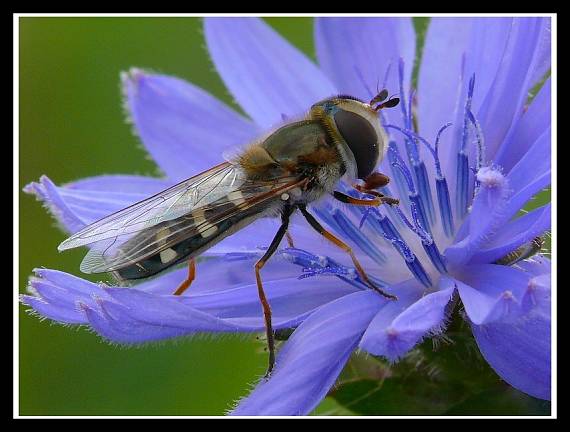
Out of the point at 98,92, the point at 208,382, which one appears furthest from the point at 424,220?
the point at 98,92

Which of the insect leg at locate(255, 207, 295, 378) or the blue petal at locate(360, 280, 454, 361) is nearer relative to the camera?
the blue petal at locate(360, 280, 454, 361)

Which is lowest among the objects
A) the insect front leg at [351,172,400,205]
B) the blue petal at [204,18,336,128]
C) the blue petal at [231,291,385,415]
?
the blue petal at [231,291,385,415]

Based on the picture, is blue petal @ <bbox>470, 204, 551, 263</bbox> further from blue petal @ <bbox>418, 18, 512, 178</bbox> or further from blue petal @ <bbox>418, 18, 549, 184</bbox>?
blue petal @ <bbox>418, 18, 512, 178</bbox>

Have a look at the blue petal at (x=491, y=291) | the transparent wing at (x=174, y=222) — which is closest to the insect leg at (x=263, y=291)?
the transparent wing at (x=174, y=222)

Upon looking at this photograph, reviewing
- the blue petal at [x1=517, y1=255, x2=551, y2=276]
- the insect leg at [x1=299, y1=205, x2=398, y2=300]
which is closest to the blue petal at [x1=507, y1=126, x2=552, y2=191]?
the blue petal at [x1=517, y1=255, x2=551, y2=276]

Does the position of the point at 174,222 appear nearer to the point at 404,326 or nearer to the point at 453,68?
the point at 404,326

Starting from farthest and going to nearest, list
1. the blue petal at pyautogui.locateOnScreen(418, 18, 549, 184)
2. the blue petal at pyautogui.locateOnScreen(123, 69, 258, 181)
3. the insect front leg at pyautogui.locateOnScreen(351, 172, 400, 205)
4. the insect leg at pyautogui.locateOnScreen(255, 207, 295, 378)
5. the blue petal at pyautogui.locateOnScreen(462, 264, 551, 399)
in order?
the blue petal at pyautogui.locateOnScreen(123, 69, 258, 181) < the blue petal at pyautogui.locateOnScreen(418, 18, 549, 184) < the insect front leg at pyautogui.locateOnScreen(351, 172, 400, 205) < the insect leg at pyautogui.locateOnScreen(255, 207, 295, 378) < the blue petal at pyautogui.locateOnScreen(462, 264, 551, 399)

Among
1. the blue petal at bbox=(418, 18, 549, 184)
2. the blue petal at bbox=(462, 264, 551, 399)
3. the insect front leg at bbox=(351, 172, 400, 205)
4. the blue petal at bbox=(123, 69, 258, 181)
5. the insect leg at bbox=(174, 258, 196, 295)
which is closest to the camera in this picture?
the blue petal at bbox=(462, 264, 551, 399)

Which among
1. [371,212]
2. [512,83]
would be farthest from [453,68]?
[371,212]

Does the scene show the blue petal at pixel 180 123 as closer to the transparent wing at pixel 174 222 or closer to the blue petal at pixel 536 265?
the transparent wing at pixel 174 222
